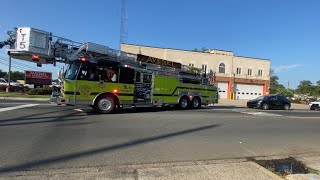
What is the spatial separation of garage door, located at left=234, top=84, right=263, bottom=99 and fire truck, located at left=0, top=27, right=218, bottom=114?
47.0 metres

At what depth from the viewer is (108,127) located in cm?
1284

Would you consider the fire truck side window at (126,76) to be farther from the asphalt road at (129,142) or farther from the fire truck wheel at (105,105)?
the asphalt road at (129,142)

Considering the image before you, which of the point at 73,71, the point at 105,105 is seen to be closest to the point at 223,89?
the point at 105,105

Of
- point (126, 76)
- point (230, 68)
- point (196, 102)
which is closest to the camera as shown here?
point (126, 76)

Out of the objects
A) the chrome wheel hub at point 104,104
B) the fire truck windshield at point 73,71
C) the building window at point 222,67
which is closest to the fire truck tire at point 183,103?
the chrome wheel hub at point 104,104

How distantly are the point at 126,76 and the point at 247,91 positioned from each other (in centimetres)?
5154

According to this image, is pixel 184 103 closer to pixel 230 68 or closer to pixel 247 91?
pixel 230 68

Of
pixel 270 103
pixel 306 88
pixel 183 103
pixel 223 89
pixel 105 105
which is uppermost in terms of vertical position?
pixel 306 88

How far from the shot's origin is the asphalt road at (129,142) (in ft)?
25.5

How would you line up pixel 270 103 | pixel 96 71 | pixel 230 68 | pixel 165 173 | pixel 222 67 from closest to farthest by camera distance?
1. pixel 165 173
2. pixel 96 71
3. pixel 270 103
4. pixel 222 67
5. pixel 230 68

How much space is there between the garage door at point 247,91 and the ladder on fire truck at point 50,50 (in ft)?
161

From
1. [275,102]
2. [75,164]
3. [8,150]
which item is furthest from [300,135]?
[275,102]

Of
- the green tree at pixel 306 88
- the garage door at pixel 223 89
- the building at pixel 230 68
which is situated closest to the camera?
the building at pixel 230 68

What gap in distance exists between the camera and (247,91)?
2660 inches
